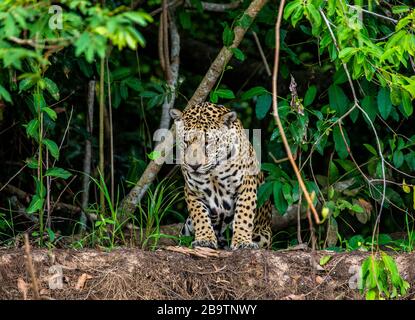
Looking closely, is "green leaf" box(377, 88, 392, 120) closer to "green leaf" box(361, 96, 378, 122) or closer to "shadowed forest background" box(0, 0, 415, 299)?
"shadowed forest background" box(0, 0, 415, 299)

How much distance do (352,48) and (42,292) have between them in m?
3.21

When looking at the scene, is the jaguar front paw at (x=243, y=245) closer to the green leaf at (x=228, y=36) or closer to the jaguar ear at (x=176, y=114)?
the jaguar ear at (x=176, y=114)

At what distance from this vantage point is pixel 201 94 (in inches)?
377

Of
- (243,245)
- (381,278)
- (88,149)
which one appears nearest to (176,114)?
(243,245)

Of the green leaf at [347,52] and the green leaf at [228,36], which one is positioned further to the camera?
the green leaf at [228,36]

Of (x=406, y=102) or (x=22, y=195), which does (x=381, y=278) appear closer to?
(x=406, y=102)

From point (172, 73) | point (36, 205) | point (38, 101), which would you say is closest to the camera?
point (38, 101)

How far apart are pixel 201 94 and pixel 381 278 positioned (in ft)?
10.4

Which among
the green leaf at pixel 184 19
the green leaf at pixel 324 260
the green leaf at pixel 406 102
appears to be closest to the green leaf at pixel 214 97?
the green leaf at pixel 184 19

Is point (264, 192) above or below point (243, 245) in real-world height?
above

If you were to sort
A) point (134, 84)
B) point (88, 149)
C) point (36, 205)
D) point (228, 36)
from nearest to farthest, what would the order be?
1. point (36, 205)
2. point (228, 36)
3. point (134, 84)
4. point (88, 149)

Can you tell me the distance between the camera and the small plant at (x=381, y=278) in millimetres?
7125

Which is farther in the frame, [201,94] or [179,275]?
[201,94]

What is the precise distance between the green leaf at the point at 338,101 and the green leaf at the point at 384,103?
1.30 ft
